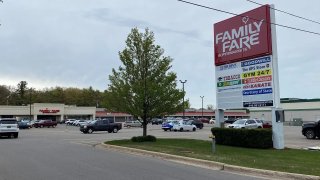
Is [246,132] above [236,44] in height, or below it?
below

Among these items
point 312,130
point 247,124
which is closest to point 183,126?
point 247,124

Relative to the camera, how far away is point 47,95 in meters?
169

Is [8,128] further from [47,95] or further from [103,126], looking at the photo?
[47,95]

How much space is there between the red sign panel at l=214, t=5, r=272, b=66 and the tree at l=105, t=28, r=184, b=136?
402cm

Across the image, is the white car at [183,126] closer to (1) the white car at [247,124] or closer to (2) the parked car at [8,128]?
(1) the white car at [247,124]

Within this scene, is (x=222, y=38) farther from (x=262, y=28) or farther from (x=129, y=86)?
(x=129, y=86)

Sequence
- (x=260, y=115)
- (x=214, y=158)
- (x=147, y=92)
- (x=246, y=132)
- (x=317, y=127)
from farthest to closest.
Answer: (x=260, y=115)
(x=317, y=127)
(x=147, y=92)
(x=246, y=132)
(x=214, y=158)

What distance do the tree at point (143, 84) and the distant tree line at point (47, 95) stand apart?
138 m

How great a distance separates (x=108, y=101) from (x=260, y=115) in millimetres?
77301

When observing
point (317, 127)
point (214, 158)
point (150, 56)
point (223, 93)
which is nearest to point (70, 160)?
point (214, 158)

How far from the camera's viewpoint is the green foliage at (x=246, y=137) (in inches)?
827

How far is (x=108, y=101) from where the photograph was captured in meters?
28.1

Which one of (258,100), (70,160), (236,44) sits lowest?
(70,160)

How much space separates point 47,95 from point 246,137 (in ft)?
508
